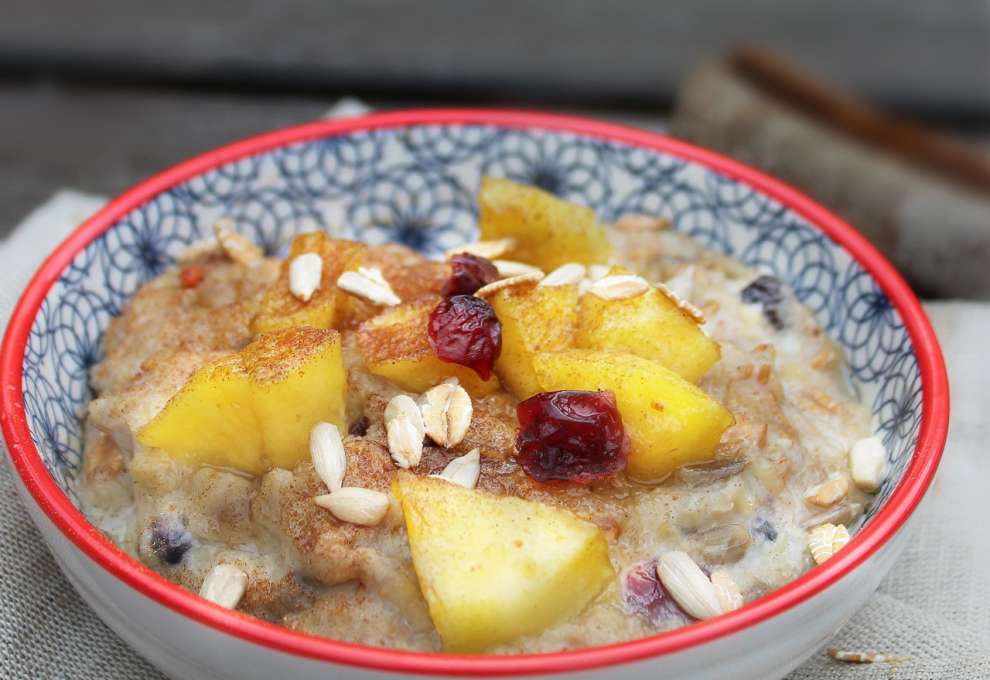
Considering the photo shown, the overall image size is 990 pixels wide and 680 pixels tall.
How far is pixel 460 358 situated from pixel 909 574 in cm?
131

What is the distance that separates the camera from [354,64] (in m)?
5.77

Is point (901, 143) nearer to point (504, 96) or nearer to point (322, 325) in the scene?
point (504, 96)

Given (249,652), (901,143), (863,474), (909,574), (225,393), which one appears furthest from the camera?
(901,143)

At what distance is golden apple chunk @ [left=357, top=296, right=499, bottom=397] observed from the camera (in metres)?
2.34

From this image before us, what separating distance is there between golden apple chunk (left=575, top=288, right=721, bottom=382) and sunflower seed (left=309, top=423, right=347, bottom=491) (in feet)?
1.88

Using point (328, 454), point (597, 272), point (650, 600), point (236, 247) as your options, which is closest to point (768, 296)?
point (597, 272)

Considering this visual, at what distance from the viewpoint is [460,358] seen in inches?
89.7

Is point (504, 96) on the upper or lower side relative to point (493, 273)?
lower

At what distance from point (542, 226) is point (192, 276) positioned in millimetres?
915

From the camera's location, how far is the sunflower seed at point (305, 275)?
2.55 meters

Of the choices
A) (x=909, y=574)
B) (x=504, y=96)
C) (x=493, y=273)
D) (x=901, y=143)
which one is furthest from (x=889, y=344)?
(x=504, y=96)

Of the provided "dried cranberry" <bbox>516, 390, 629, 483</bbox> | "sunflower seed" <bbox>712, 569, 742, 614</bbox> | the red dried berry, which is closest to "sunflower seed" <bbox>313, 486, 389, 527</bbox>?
"dried cranberry" <bbox>516, 390, 629, 483</bbox>

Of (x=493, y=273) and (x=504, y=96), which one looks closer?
(x=493, y=273)

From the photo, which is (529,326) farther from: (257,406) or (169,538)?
(169,538)
